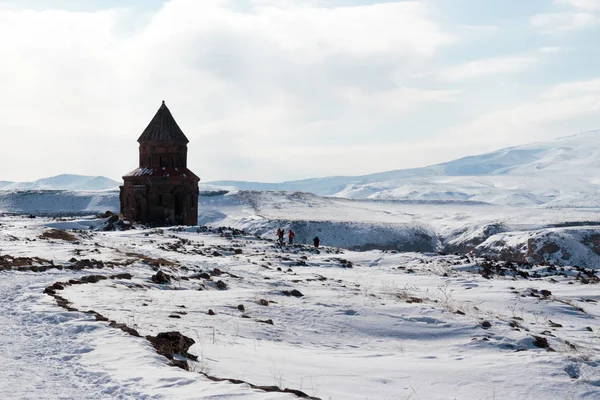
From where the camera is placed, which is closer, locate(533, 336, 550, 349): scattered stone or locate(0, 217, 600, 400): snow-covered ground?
locate(0, 217, 600, 400): snow-covered ground

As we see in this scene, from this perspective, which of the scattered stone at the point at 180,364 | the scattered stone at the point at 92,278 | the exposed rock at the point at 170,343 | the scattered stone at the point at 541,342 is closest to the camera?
the scattered stone at the point at 180,364

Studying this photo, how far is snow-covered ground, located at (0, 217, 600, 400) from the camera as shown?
6668 mm

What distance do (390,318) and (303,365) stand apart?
4.41 m

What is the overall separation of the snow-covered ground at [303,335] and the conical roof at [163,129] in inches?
1076

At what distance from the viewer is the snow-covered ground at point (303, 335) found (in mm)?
6668

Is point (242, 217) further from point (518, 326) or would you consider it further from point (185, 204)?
point (518, 326)

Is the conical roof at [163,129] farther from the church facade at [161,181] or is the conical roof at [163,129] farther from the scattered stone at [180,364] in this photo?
the scattered stone at [180,364]

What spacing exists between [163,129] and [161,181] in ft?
15.2

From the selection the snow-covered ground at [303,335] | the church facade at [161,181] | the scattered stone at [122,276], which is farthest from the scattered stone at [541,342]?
the church facade at [161,181]

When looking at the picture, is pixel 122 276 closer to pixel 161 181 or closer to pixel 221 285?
pixel 221 285

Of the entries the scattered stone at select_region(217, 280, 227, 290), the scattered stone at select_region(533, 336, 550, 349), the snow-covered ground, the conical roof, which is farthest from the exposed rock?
the conical roof

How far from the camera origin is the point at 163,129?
47500mm

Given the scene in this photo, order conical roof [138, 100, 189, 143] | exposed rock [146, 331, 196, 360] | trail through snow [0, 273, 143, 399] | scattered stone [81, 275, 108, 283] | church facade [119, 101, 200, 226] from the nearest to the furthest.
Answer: trail through snow [0, 273, 143, 399] → exposed rock [146, 331, 196, 360] → scattered stone [81, 275, 108, 283] → church facade [119, 101, 200, 226] → conical roof [138, 100, 189, 143]

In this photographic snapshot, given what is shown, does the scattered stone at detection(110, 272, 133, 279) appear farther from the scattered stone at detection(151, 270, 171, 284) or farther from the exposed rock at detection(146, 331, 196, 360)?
the exposed rock at detection(146, 331, 196, 360)
